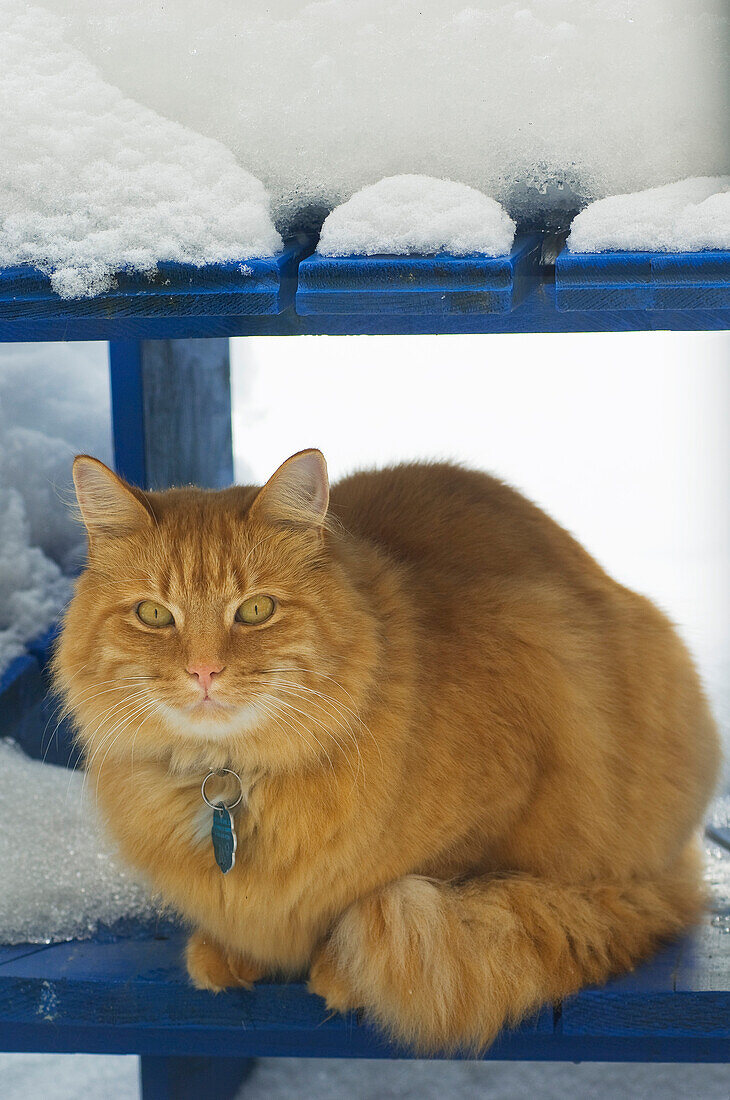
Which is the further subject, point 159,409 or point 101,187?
point 159,409

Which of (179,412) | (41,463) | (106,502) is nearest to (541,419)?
(179,412)

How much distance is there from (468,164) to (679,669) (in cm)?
95

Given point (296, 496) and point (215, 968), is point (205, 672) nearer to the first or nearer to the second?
point (296, 496)

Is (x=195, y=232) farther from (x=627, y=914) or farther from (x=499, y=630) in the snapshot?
(x=627, y=914)

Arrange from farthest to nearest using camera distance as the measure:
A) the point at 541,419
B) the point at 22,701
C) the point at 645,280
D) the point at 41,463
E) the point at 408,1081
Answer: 1. the point at 541,419
2. the point at 41,463
3. the point at 22,701
4. the point at 408,1081
5. the point at 645,280

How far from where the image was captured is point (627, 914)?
5.71ft

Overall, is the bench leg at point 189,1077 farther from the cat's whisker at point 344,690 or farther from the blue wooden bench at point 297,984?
the cat's whisker at point 344,690

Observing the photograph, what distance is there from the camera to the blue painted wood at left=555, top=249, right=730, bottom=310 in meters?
1.36

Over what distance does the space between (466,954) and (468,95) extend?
1.27 metres

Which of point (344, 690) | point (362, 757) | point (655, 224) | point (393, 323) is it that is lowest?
point (362, 757)

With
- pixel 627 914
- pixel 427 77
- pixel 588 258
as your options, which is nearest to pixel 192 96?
pixel 427 77

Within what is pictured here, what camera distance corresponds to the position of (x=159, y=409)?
2.55 metres

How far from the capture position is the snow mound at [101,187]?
142 centimetres

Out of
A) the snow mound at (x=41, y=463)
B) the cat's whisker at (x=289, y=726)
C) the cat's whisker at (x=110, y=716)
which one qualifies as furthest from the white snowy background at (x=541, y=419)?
the cat's whisker at (x=289, y=726)
